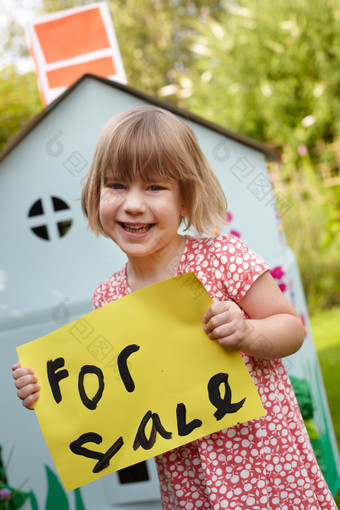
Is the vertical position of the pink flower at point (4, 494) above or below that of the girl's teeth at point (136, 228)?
below

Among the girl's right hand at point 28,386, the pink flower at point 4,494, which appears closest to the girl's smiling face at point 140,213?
the girl's right hand at point 28,386

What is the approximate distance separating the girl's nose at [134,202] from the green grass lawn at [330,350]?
6.14 feet

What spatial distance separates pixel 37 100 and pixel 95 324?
9.28 meters

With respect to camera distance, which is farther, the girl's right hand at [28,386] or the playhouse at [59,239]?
the playhouse at [59,239]

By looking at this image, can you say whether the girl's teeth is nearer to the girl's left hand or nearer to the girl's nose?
the girl's nose

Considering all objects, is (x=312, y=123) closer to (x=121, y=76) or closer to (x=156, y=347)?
(x=121, y=76)

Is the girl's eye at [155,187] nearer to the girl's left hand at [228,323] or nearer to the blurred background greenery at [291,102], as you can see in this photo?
the girl's left hand at [228,323]

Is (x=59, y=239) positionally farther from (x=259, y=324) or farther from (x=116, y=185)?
(x=259, y=324)

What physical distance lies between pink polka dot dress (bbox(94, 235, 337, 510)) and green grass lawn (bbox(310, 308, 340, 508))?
4.46 feet

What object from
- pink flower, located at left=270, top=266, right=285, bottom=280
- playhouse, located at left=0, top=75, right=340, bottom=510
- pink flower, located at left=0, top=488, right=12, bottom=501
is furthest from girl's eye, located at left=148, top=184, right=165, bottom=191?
pink flower, located at left=0, top=488, right=12, bottom=501

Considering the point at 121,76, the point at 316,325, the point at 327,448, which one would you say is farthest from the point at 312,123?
the point at 327,448

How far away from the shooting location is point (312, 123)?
870cm

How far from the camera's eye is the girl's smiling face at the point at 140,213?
118cm

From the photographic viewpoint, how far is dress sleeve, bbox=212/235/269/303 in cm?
118
